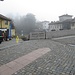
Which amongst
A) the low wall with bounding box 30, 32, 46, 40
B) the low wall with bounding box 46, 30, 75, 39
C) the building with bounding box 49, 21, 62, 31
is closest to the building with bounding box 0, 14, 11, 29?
the low wall with bounding box 30, 32, 46, 40

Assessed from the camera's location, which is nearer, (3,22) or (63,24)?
(3,22)

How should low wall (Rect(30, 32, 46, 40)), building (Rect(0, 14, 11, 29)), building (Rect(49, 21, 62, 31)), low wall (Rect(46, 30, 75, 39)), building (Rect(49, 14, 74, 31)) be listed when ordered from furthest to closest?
building (Rect(49, 21, 62, 31)), building (Rect(49, 14, 74, 31)), building (Rect(0, 14, 11, 29)), low wall (Rect(46, 30, 75, 39)), low wall (Rect(30, 32, 46, 40))

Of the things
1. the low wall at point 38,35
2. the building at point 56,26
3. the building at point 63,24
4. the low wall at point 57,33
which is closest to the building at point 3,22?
the low wall at point 38,35

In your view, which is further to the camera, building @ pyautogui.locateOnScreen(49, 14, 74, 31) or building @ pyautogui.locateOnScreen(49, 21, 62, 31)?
building @ pyautogui.locateOnScreen(49, 21, 62, 31)

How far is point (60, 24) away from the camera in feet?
241

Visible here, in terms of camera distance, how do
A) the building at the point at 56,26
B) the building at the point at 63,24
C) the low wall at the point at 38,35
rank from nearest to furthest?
the low wall at the point at 38,35, the building at the point at 63,24, the building at the point at 56,26

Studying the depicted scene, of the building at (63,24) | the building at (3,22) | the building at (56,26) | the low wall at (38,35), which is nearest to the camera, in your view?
the low wall at (38,35)

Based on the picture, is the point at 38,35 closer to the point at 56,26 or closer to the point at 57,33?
the point at 57,33

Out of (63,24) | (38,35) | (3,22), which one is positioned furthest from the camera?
(63,24)

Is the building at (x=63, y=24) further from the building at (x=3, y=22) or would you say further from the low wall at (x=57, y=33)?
the building at (x=3, y=22)

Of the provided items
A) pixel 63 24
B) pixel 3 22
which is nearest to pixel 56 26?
pixel 63 24

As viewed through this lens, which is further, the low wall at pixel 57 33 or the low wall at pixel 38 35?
the low wall at pixel 57 33

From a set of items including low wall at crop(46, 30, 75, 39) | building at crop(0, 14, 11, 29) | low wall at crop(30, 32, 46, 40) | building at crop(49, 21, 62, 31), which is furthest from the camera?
building at crop(49, 21, 62, 31)

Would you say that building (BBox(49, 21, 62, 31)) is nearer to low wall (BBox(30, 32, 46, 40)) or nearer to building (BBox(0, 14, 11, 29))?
building (BBox(0, 14, 11, 29))
